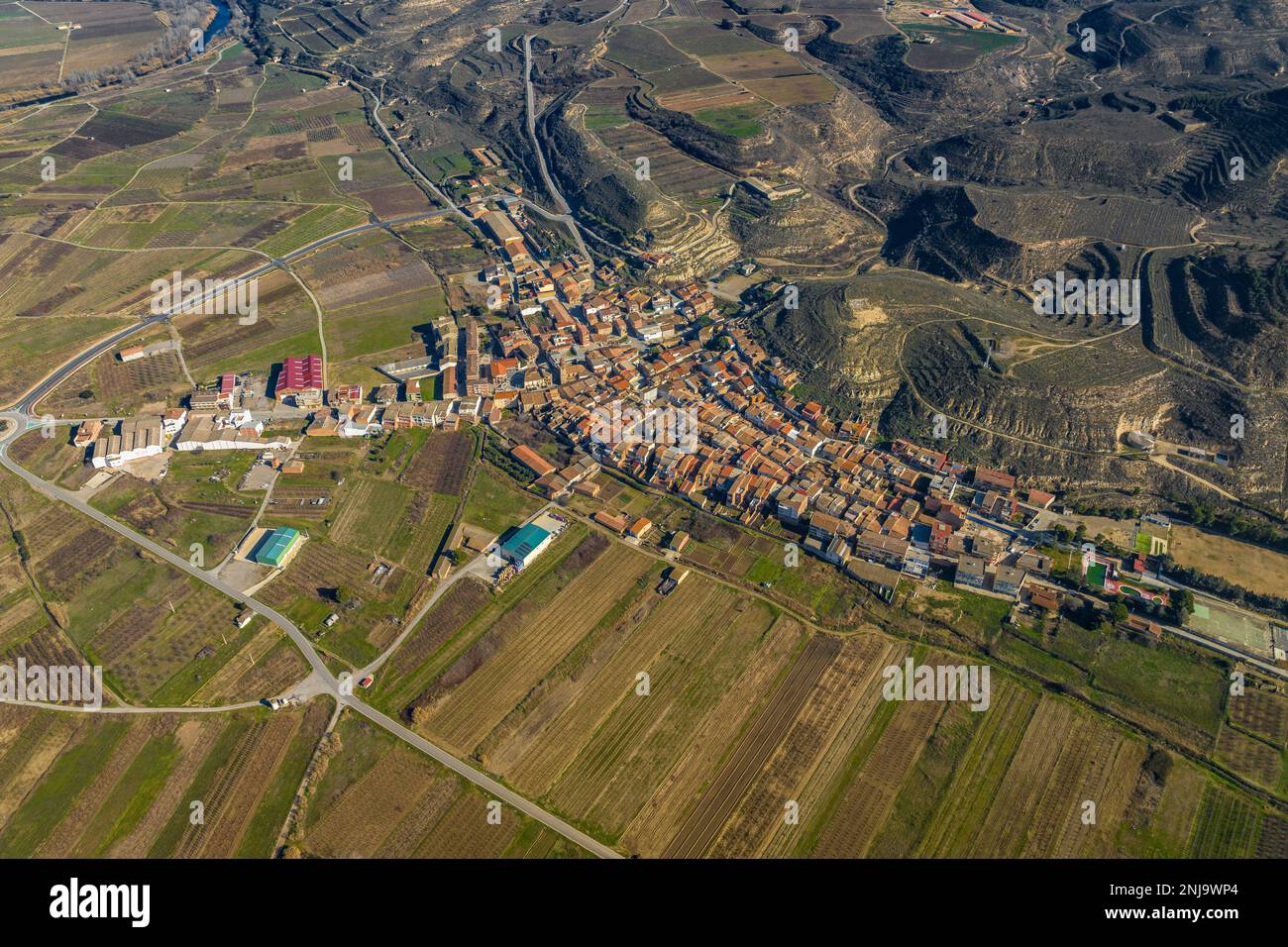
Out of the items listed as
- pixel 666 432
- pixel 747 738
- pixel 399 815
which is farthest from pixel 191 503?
pixel 747 738

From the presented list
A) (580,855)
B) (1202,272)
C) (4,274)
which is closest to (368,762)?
(580,855)

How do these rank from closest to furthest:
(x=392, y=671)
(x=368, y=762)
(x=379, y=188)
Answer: (x=368, y=762) → (x=392, y=671) → (x=379, y=188)

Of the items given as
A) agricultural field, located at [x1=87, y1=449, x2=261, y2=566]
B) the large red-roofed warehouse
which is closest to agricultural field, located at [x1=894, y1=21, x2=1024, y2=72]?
the large red-roofed warehouse

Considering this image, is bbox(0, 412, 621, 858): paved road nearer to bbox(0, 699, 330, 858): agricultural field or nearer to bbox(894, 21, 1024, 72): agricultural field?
bbox(0, 699, 330, 858): agricultural field

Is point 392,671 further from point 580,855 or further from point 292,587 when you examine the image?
point 580,855

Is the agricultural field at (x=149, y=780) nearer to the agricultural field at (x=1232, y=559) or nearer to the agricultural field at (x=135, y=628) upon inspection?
the agricultural field at (x=135, y=628)
